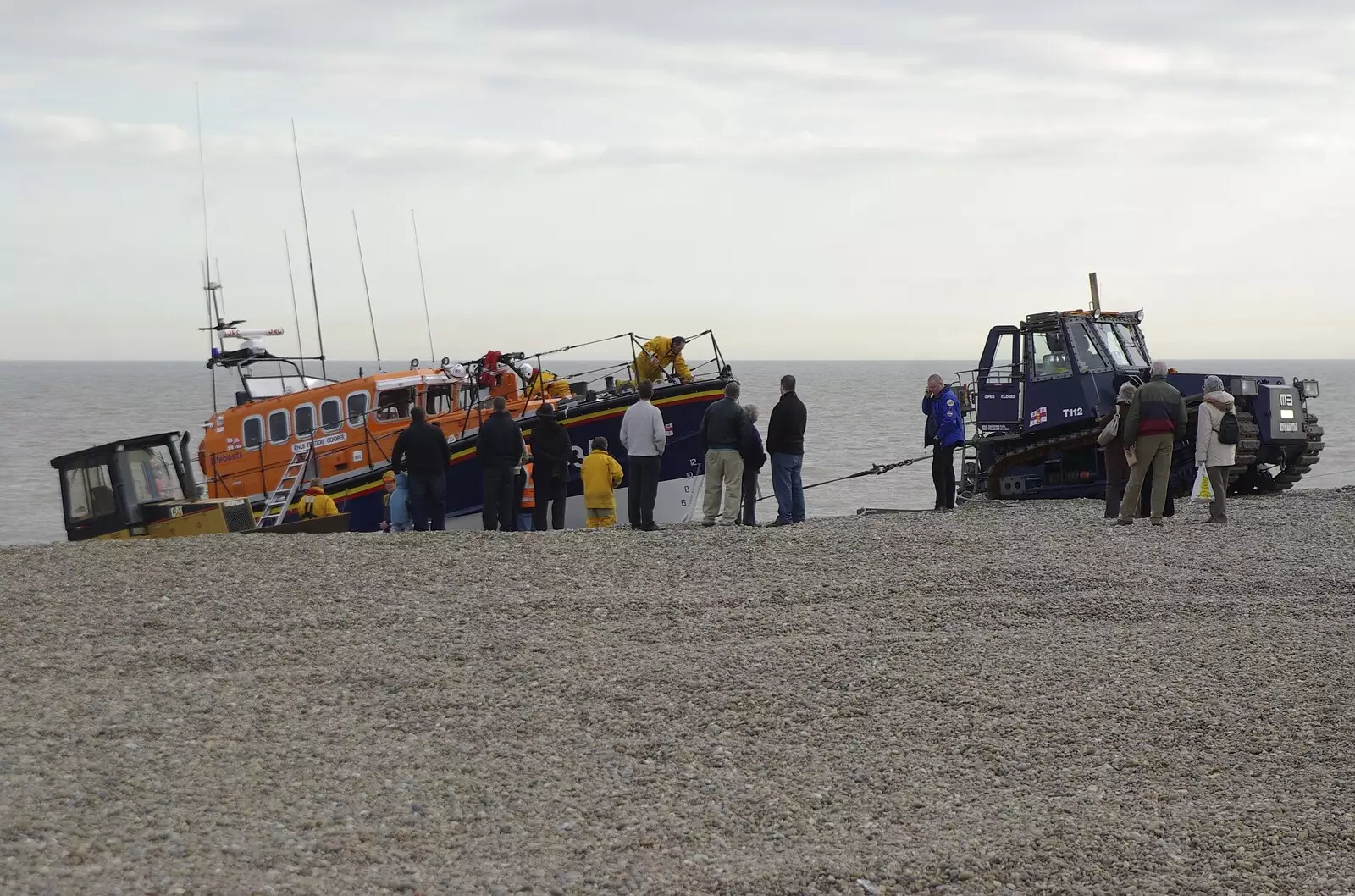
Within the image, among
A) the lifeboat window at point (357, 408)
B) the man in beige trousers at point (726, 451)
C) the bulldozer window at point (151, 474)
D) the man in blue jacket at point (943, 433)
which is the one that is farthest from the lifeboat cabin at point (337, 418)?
the man in blue jacket at point (943, 433)

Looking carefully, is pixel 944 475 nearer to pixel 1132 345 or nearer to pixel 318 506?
pixel 1132 345

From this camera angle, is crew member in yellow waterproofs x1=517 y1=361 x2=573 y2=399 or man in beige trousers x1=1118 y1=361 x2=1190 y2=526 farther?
crew member in yellow waterproofs x1=517 y1=361 x2=573 y2=399

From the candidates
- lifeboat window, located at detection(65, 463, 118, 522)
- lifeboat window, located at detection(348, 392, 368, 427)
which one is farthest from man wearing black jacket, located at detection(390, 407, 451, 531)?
lifeboat window, located at detection(348, 392, 368, 427)

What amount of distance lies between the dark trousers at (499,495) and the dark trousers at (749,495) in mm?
2478

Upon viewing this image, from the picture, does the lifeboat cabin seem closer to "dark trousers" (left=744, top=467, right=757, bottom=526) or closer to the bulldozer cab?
"dark trousers" (left=744, top=467, right=757, bottom=526)

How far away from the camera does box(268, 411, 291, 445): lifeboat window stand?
60.8 ft

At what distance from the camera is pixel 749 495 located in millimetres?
14586

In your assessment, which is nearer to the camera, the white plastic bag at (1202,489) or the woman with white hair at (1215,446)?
the woman with white hair at (1215,446)

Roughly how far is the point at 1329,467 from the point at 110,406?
70250mm

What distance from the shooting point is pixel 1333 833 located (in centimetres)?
559

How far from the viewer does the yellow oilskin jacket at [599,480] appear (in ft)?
47.4

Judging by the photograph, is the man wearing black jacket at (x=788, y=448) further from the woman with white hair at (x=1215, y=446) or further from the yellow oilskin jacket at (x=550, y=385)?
the yellow oilskin jacket at (x=550, y=385)

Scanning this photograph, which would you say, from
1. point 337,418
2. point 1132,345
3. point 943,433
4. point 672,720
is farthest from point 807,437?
point 672,720

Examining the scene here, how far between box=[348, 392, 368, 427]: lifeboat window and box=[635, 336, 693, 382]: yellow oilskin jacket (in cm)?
361
